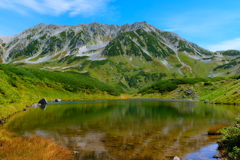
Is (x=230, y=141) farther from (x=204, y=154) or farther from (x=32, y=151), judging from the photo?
(x=32, y=151)

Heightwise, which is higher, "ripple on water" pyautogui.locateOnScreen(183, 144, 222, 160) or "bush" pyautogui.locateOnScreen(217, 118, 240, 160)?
"bush" pyautogui.locateOnScreen(217, 118, 240, 160)

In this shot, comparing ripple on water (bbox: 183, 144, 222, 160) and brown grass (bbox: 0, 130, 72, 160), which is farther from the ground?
brown grass (bbox: 0, 130, 72, 160)

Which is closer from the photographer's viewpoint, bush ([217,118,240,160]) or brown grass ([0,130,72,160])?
brown grass ([0,130,72,160])

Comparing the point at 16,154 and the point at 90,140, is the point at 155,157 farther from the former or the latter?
the point at 16,154

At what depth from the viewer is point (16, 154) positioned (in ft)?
51.5

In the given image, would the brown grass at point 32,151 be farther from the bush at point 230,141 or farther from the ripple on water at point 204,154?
the bush at point 230,141

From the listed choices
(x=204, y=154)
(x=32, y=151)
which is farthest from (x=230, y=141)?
(x=32, y=151)

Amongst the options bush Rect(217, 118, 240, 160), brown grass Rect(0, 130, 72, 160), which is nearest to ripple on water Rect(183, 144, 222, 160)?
bush Rect(217, 118, 240, 160)

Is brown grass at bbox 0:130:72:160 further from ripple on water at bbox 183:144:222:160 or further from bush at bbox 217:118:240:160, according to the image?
bush at bbox 217:118:240:160

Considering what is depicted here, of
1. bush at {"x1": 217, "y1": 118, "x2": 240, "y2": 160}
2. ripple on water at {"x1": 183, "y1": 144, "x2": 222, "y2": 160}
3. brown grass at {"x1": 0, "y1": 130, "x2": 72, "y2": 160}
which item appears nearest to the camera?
brown grass at {"x1": 0, "y1": 130, "x2": 72, "y2": 160}

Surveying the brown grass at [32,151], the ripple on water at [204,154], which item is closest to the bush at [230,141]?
the ripple on water at [204,154]

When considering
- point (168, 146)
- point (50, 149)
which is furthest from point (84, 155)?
point (168, 146)

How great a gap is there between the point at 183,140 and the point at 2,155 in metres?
21.1

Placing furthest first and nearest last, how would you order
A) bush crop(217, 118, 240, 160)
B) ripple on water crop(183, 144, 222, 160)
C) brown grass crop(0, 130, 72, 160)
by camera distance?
ripple on water crop(183, 144, 222, 160)
bush crop(217, 118, 240, 160)
brown grass crop(0, 130, 72, 160)
